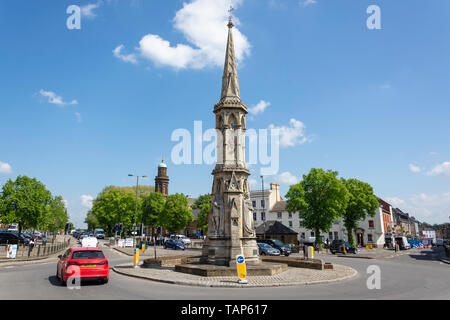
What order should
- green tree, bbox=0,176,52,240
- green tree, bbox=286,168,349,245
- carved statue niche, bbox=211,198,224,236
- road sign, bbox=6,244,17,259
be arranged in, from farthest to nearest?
green tree, bbox=286,168,349,245 < green tree, bbox=0,176,52,240 < road sign, bbox=6,244,17,259 < carved statue niche, bbox=211,198,224,236

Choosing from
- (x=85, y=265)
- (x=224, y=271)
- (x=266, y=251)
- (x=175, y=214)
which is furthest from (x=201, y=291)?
(x=175, y=214)

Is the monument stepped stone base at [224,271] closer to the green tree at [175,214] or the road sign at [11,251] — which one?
the road sign at [11,251]

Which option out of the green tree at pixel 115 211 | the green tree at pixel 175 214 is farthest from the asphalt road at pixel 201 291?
the green tree at pixel 115 211

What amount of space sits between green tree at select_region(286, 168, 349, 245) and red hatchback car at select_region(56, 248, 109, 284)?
32592mm

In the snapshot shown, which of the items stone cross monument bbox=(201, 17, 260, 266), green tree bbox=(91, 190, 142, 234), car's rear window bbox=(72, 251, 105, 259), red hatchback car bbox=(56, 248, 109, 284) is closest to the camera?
red hatchback car bbox=(56, 248, 109, 284)

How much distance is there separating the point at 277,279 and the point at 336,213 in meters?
29.7

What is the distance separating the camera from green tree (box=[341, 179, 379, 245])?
4794cm

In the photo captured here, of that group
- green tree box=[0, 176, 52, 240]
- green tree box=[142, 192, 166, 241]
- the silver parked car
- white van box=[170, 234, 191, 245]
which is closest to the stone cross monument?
the silver parked car

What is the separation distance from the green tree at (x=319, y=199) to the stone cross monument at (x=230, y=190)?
25319 mm

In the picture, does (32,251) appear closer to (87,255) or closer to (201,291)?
(87,255)

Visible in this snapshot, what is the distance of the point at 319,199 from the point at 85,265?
3480 centimetres

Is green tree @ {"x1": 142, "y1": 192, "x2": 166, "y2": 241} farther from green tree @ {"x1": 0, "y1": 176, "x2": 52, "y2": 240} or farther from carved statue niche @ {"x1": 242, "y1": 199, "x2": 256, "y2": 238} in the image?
carved statue niche @ {"x1": 242, "y1": 199, "x2": 256, "y2": 238}

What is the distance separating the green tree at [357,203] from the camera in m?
47.9
